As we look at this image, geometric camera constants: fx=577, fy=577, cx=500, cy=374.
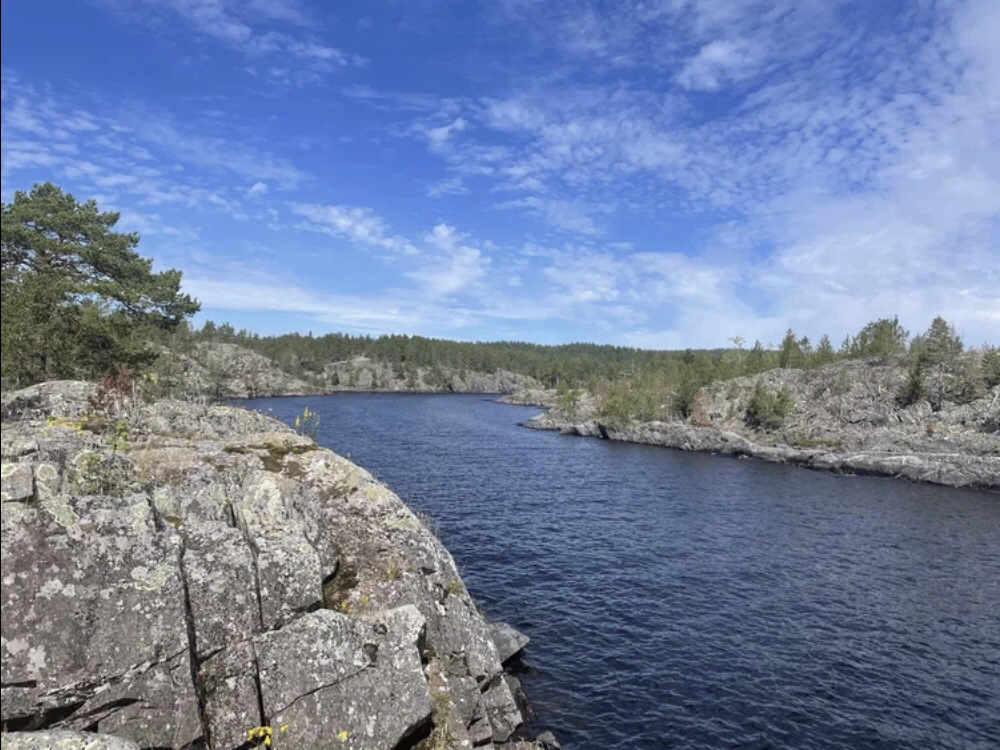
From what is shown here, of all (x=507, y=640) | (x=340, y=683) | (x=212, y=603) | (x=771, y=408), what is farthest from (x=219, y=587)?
(x=771, y=408)

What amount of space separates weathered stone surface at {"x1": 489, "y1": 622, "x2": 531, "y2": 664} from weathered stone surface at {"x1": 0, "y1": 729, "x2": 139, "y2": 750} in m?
16.8

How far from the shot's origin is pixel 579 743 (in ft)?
66.3

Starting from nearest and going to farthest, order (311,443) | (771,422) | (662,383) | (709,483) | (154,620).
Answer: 1. (154,620)
2. (311,443)
3. (709,483)
4. (771,422)
5. (662,383)

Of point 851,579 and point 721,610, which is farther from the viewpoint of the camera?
point 851,579

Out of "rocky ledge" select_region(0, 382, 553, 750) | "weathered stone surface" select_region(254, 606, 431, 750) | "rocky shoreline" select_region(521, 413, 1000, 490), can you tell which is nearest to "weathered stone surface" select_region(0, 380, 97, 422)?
"rocky ledge" select_region(0, 382, 553, 750)

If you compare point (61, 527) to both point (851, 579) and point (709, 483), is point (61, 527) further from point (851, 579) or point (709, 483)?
point (709, 483)

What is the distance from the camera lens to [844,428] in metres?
111

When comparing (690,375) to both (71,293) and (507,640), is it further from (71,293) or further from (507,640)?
(71,293)

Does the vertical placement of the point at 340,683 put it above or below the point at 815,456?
above

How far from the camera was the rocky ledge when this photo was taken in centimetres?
968

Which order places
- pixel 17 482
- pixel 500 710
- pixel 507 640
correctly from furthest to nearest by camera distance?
pixel 507 640 < pixel 500 710 < pixel 17 482

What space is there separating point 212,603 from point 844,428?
12265 cm

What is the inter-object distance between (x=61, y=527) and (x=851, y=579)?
43345 millimetres

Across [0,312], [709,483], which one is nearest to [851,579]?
[709,483]
